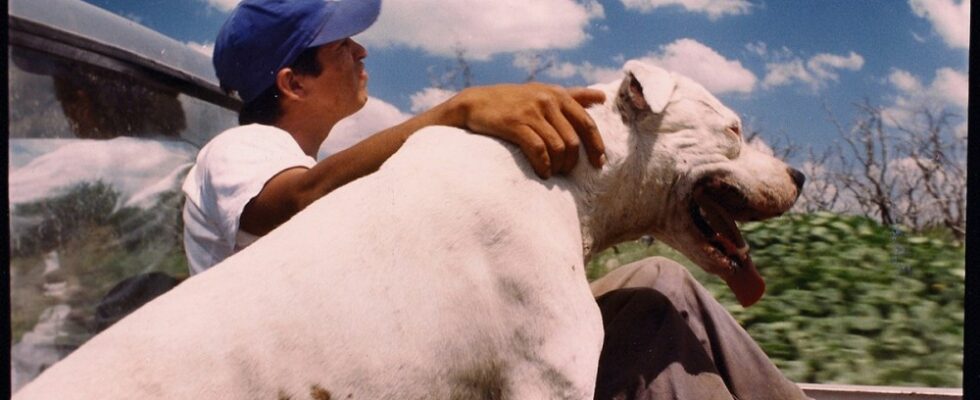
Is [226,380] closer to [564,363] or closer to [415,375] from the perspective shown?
[415,375]

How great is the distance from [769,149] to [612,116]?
4.16 ft

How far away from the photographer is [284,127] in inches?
118

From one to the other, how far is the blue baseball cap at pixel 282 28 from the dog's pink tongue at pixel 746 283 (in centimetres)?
123

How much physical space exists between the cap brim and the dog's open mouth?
3.54 feet

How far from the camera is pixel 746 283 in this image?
2.63 meters

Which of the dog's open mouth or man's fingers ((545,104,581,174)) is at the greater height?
man's fingers ((545,104,581,174))

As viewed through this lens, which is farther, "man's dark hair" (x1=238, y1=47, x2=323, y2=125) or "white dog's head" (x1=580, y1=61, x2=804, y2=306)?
"man's dark hair" (x1=238, y1=47, x2=323, y2=125)

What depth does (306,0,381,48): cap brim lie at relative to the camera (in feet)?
9.44

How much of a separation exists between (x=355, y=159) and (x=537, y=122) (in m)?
0.47

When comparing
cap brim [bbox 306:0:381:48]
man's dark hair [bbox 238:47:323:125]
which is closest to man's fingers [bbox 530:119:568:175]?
cap brim [bbox 306:0:381:48]

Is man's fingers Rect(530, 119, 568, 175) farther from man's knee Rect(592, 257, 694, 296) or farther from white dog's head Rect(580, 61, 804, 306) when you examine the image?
man's knee Rect(592, 257, 694, 296)

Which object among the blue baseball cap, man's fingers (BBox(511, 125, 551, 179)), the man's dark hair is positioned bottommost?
the man's dark hair

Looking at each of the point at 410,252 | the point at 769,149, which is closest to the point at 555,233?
the point at 410,252

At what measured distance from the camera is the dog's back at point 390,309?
1.83 meters
